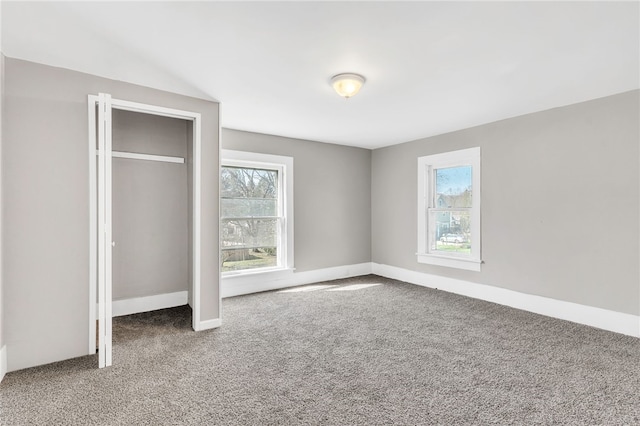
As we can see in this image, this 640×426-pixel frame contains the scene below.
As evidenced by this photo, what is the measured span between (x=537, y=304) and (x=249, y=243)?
3.83 metres

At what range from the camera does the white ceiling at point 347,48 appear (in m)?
2.00

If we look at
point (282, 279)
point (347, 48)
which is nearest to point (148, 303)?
point (282, 279)

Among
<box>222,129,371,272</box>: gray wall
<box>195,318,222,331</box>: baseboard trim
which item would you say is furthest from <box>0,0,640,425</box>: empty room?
<box>222,129,371,272</box>: gray wall

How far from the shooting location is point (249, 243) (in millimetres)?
4977

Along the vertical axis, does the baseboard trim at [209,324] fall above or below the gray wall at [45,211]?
below

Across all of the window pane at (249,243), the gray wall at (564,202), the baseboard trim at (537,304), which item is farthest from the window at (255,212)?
the gray wall at (564,202)

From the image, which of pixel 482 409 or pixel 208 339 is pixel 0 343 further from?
pixel 482 409

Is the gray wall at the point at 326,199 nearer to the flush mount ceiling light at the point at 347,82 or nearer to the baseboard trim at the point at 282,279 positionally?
the baseboard trim at the point at 282,279

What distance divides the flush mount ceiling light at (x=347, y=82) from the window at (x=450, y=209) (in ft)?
8.08

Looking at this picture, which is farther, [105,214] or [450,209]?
[450,209]

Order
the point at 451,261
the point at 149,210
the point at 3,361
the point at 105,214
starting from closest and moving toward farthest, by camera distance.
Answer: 1. the point at 3,361
2. the point at 105,214
3. the point at 149,210
4. the point at 451,261

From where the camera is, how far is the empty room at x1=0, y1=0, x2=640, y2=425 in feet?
6.90

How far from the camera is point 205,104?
3.38 meters

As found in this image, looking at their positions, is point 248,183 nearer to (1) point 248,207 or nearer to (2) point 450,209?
(1) point 248,207
